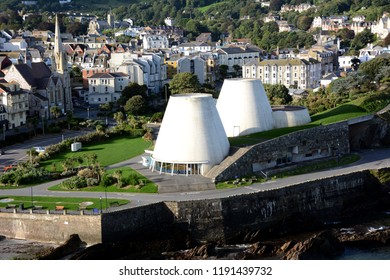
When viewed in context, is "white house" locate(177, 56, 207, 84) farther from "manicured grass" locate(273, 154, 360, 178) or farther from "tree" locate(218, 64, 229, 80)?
"manicured grass" locate(273, 154, 360, 178)

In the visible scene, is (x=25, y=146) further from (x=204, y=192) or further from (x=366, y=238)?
(x=366, y=238)

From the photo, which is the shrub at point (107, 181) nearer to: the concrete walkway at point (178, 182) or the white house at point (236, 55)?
the concrete walkway at point (178, 182)

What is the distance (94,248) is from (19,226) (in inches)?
179

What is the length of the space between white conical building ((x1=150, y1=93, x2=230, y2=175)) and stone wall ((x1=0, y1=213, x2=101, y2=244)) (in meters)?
7.80

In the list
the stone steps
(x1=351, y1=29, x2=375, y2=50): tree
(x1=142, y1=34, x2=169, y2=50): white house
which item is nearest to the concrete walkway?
the stone steps

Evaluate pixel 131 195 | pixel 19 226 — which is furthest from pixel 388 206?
pixel 19 226

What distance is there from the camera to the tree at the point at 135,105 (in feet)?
222

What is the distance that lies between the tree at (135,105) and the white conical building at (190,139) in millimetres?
27157

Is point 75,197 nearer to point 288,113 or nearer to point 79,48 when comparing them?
Result: point 288,113

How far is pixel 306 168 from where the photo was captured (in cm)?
4275

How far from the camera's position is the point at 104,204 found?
117 feet

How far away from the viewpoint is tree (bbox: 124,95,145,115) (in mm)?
67812

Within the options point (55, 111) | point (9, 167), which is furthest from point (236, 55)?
point (9, 167)

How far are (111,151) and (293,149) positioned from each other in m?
12.2
